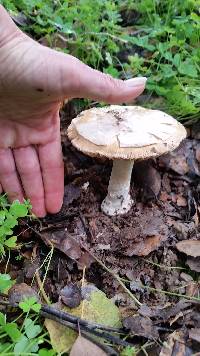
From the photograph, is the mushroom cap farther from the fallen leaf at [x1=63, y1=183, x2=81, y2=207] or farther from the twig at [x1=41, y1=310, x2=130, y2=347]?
the twig at [x1=41, y1=310, x2=130, y2=347]

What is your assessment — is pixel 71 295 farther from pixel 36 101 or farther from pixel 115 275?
pixel 36 101

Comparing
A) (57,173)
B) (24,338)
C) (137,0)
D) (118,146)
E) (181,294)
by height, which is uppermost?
(137,0)

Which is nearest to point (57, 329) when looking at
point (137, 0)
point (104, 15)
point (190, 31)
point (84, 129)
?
point (84, 129)

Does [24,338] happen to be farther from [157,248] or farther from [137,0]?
[137,0]

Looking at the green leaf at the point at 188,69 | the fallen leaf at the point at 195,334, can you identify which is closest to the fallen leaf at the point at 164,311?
the fallen leaf at the point at 195,334

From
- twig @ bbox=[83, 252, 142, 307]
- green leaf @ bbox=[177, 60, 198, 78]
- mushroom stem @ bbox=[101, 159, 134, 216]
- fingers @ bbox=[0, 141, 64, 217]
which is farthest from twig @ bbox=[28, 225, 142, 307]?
green leaf @ bbox=[177, 60, 198, 78]

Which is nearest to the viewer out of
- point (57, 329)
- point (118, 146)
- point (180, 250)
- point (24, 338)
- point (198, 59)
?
point (24, 338)

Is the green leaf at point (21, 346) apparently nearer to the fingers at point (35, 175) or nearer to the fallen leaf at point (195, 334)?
the fallen leaf at point (195, 334)

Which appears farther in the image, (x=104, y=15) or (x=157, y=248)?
(x=104, y=15)
